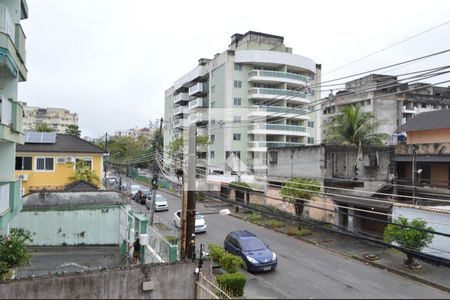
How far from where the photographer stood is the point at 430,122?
28672 mm

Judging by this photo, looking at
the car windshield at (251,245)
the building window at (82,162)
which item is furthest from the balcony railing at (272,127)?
the car windshield at (251,245)

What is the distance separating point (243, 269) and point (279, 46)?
35.4 meters

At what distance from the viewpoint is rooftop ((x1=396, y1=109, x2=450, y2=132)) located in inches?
1077

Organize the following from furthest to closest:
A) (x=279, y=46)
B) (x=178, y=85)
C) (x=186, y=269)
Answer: (x=178, y=85)
(x=279, y=46)
(x=186, y=269)

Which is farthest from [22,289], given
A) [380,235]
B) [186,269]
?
[380,235]

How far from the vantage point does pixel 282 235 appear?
76.6ft

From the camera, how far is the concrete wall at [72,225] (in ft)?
60.2

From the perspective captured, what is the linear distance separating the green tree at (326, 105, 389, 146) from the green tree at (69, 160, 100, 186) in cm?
1840

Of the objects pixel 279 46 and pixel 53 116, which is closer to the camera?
pixel 279 46

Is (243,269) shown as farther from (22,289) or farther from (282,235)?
(22,289)

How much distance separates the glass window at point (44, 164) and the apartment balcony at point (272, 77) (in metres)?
25.7

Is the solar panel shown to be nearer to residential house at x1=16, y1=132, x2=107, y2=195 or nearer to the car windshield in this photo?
residential house at x1=16, y1=132, x2=107, y2=195

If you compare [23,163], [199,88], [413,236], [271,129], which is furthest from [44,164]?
[199,88]

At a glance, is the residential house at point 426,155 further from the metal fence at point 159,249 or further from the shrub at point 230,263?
the metal fence at point 159,249
